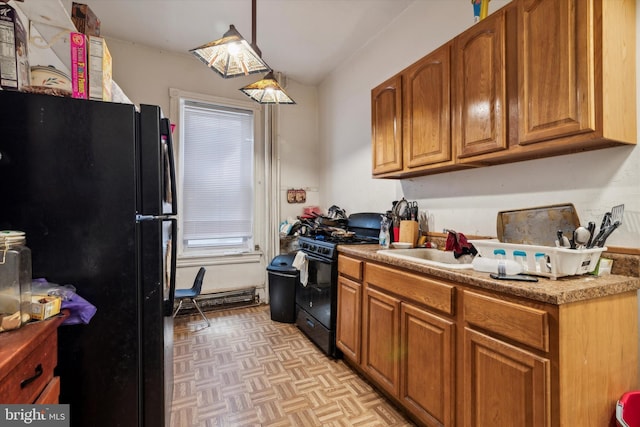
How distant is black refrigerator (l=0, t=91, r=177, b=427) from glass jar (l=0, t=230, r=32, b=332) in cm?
21

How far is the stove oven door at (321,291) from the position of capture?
2.43 meters

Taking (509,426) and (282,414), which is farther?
(282,414)

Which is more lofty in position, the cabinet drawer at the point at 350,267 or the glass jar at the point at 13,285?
the glass jar at the point at 13,285

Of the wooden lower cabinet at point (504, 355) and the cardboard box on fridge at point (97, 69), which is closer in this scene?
the wooden lower cabinet at point (504, 355)

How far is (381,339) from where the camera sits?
1900mm

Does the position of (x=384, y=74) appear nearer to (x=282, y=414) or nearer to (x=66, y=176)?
(x=66, y=176)

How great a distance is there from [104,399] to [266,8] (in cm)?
295

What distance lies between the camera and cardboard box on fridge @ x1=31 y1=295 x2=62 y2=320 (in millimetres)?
863

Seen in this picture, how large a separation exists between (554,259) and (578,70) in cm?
79

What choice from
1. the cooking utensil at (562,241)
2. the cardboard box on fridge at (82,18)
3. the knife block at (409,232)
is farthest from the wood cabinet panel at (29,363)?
the knife block at (409,232)

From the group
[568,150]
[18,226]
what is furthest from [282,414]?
[568,150]

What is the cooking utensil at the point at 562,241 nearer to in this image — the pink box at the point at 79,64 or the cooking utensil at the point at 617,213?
the cooking utensil at the point at 617,213

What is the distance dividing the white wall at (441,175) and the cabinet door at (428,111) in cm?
37

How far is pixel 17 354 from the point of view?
2.29ft
